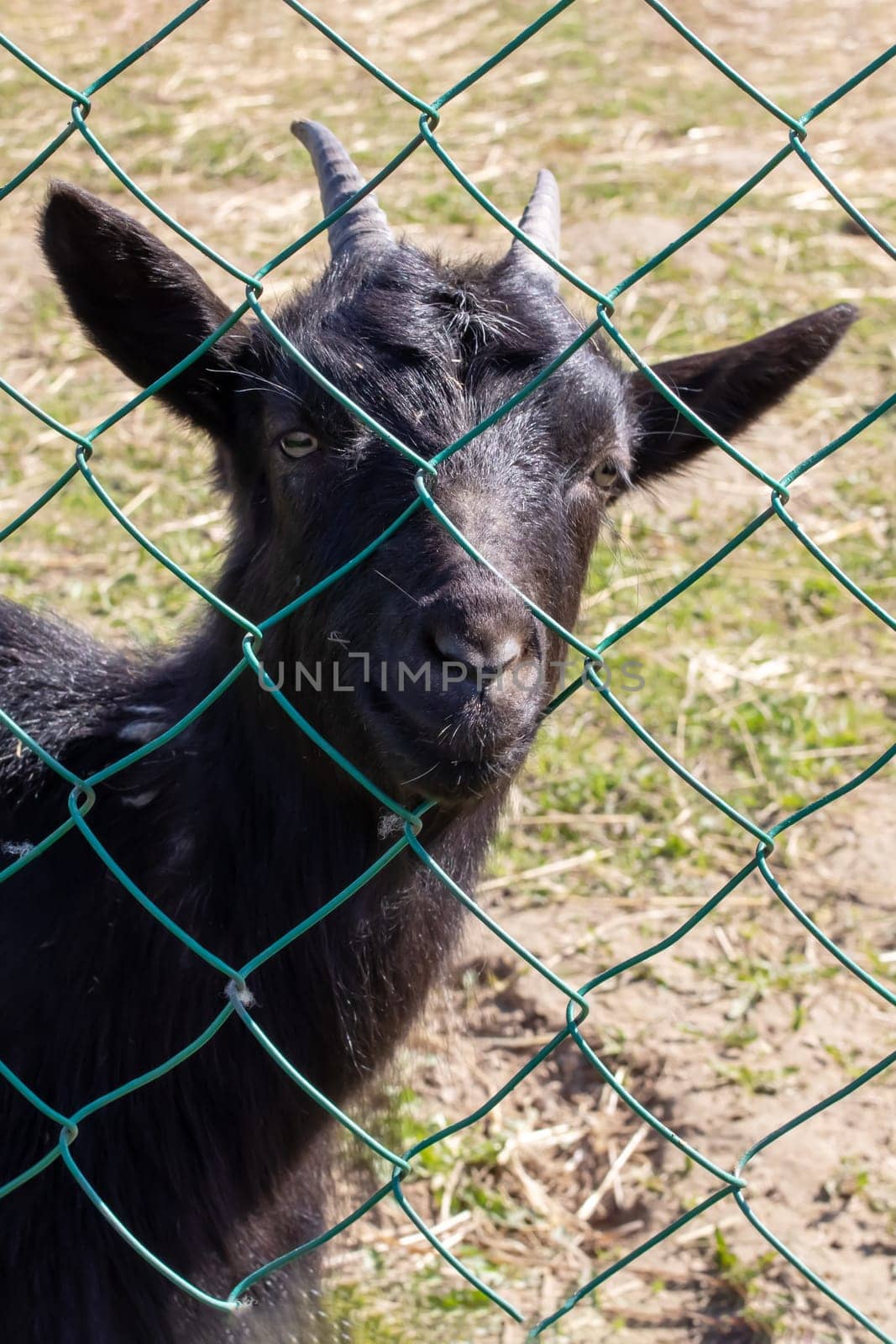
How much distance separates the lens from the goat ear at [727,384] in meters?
3.29

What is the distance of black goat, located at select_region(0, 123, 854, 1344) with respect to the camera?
119 inches

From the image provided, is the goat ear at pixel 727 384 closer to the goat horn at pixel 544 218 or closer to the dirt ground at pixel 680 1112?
the goat horn at pixel 544 218

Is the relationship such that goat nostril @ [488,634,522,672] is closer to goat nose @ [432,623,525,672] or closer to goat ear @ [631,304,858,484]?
goat nose @ [432,623,525,672]

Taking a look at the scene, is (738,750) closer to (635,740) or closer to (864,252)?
(635,740)

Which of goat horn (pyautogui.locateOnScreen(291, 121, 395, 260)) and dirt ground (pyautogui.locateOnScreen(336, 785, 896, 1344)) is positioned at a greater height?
goat horn (pyautogui.locateOnScreen(291, 121, 395, 260))

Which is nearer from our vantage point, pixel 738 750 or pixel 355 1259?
pixel 355 1259

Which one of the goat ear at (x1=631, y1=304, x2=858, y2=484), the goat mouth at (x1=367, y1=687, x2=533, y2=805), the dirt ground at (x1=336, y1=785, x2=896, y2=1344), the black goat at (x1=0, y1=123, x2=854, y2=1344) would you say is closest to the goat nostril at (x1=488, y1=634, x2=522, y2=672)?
the goat mouth at (x1=367, y1=687, x2=533, y2=805)

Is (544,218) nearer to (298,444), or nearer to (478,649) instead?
(298,444)

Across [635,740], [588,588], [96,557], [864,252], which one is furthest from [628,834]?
[864,252]

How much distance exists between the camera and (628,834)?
529 centimetres

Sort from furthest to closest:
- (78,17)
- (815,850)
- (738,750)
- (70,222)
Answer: (78,17), (738,750), (815,850), (70,222)

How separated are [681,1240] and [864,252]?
22.8 ft

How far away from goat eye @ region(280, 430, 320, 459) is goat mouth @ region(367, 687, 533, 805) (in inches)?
24.7

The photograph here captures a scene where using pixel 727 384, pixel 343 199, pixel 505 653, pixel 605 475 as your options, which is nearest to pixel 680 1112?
pixel 605 475
